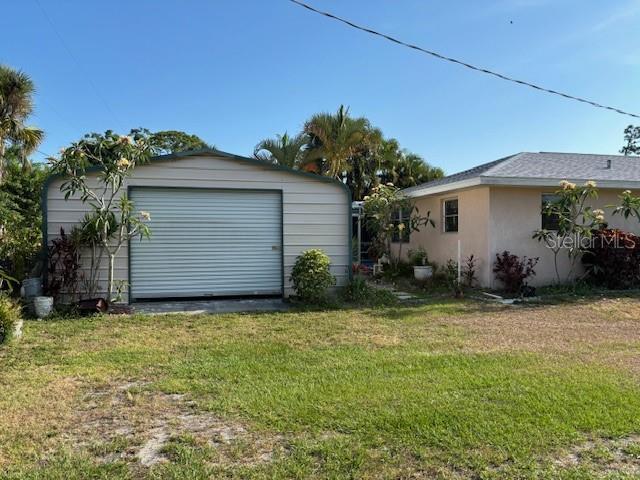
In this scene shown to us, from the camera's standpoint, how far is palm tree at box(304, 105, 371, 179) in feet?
61.4

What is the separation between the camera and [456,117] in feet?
55.2

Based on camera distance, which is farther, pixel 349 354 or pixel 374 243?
pixel 374 243

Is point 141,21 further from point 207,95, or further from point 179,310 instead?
point 207,95

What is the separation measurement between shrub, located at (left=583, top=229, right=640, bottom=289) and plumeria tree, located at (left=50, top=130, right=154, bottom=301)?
910 cm

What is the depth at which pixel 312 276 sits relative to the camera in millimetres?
8281

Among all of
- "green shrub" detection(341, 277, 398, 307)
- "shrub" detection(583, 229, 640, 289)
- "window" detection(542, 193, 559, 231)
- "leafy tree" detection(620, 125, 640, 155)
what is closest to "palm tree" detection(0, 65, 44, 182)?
"green shrub" detection(341, 277, 398, 307)

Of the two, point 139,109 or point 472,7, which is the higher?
point 139,109

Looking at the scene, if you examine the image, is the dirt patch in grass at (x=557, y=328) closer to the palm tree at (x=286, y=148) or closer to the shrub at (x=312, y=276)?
the shrub at (x=312, y=276)

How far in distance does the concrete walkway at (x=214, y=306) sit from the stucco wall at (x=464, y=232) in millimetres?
4618

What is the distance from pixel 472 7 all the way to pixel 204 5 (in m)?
4.83

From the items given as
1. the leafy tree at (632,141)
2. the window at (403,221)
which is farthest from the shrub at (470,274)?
the leafy tree at (632,141)

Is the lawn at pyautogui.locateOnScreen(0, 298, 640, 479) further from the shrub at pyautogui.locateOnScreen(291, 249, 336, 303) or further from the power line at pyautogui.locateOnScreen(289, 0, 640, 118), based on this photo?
the power line at pyautogui.locateOnScreen(289, 0, 640, 118)

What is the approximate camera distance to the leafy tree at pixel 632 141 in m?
35.2

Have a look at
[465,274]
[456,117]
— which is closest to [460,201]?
[465,274]
